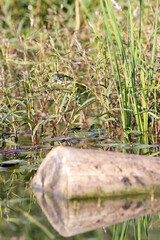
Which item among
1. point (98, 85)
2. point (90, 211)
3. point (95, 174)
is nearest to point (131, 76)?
point (98, 85)

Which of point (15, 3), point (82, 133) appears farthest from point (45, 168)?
point (15, 3)

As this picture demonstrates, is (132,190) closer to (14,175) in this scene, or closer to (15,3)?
(14,175)

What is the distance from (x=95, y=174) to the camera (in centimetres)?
229

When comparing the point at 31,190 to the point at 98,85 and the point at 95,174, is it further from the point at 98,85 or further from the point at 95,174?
the point at 98,85

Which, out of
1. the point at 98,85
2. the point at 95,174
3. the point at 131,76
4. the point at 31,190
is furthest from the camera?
the point at 98,85

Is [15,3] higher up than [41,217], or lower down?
higher up

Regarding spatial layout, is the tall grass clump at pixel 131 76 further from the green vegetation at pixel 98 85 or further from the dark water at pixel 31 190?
the dark water at pixel 31 190

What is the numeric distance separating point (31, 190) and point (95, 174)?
368 millimetres

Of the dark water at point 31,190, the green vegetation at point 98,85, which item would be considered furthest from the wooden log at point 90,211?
the green vegetation at point 98,85

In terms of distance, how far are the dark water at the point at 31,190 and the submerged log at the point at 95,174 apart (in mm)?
120

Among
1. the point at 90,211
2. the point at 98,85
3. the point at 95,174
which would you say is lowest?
the point at 90,211

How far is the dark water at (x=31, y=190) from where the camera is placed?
183 cm

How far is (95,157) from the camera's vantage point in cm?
235

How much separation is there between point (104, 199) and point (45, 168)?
0.37 m
